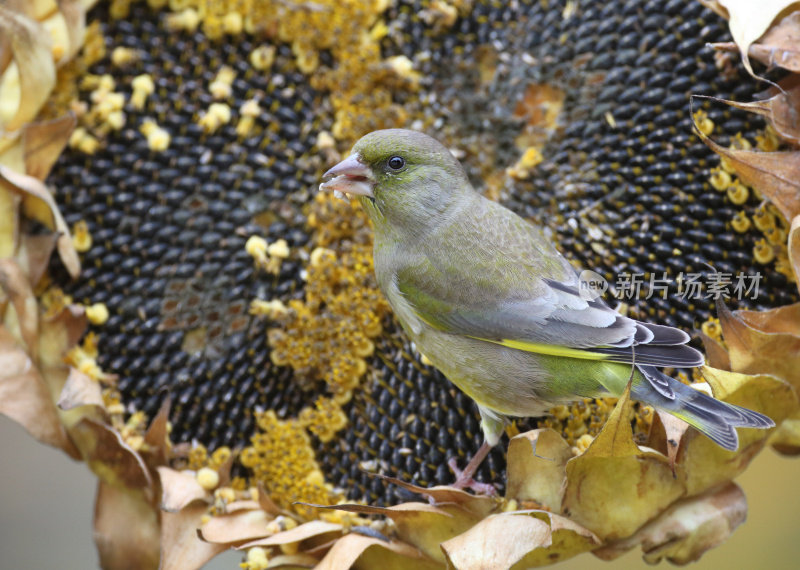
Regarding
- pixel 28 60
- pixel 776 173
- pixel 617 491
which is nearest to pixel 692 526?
pixel 617 491

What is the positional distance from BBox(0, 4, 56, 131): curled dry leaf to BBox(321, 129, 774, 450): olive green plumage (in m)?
0.70

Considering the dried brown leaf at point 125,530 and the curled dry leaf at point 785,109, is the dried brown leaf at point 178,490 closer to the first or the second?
the dried brown leaf at point 125,530

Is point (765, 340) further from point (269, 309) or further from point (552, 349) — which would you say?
point (269, 309)

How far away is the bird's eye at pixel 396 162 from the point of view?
1870 millimetres

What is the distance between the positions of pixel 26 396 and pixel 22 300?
196 mm

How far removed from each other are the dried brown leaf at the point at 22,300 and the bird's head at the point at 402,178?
2.24 ft

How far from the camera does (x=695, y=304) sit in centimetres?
182

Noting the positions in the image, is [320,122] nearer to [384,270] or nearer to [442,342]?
[384,270]

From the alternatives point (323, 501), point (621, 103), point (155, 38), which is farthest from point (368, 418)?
point (155, 38)

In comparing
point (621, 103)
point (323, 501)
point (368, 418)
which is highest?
point (621, 103)

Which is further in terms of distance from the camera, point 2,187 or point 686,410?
point 2,187

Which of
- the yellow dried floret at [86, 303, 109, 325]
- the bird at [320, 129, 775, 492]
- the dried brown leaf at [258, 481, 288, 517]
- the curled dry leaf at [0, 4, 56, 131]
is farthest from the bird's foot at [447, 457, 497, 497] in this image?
the curled dry leaf at [0, 4, 56, 131]

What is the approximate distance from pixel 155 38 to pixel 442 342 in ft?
3.19

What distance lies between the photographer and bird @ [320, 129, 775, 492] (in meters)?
1.65
